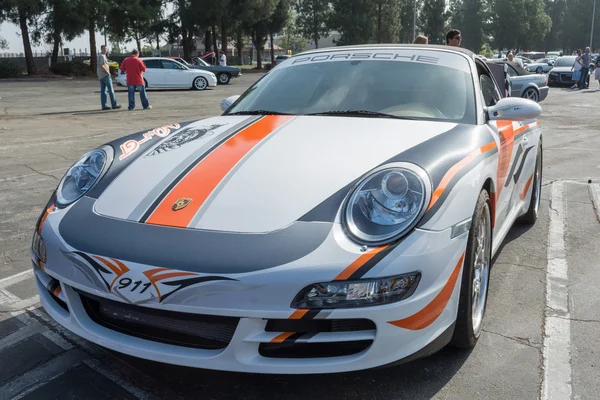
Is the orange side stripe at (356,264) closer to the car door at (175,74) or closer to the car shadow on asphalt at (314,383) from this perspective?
the car shadow on asphalt at (314,383)

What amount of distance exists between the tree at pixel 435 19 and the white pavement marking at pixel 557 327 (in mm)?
74696

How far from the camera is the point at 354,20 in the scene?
59500 mm

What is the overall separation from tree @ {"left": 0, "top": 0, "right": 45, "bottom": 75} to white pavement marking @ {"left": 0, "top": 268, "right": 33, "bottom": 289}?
3184cm

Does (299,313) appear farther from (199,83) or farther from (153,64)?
(199,83)

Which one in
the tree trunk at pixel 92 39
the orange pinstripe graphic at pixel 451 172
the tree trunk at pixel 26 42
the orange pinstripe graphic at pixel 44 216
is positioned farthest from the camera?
the tree trunk at pixel 92 39

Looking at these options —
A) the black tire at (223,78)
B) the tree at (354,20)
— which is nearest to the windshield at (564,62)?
the black tire at (223,78)

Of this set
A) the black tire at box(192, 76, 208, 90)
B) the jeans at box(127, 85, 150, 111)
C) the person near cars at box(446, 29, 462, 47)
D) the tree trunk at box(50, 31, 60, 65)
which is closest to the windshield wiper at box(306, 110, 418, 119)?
the person near cars at box(446, 29, 462, 47)

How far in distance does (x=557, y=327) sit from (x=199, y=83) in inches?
858

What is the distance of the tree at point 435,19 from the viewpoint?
75062 mm

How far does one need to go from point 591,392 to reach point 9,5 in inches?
1403

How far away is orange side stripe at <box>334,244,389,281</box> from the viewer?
2.18 m

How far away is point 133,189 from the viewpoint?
9.16 feet

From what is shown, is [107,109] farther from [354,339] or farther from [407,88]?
[354,339]

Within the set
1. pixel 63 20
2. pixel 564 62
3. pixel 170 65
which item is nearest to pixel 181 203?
pixel 170 65
